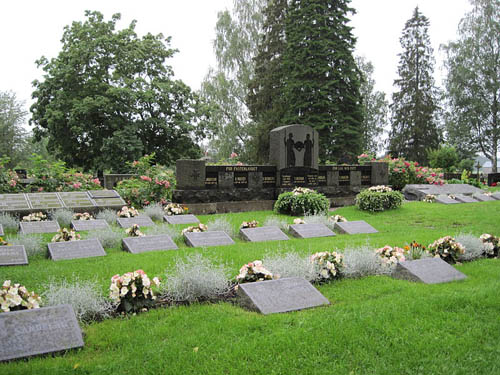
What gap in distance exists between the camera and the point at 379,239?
7.87m

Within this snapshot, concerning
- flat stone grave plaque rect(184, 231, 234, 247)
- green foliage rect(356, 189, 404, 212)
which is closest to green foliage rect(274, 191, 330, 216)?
green foliage rect(356, 189, 404, 212)

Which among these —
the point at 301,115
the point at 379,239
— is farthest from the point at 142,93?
the point at 379,239

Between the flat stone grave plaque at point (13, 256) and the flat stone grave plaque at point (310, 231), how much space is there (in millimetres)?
4855

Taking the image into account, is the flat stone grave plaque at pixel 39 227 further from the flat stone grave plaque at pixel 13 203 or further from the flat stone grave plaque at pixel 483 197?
the flat stone grave plaque at pixel 483 197

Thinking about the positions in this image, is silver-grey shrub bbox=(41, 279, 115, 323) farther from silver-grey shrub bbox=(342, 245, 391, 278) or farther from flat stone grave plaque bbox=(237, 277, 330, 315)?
silver-grey shrub bbox=(342, 245, 391, 278)

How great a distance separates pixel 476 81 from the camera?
113 ft

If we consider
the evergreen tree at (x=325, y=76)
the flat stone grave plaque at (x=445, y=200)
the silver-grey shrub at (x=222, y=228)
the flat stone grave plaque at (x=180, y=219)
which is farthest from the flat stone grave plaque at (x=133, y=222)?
the evergreen tree at (x=325, y=76)

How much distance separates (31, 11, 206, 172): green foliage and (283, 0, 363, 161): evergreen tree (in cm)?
671

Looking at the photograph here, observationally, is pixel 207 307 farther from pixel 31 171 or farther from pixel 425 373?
pixel 31 171

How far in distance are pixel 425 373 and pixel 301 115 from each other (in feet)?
84.0

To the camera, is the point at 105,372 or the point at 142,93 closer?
the point at 105,372

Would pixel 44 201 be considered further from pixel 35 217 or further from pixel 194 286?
pixel 194 286

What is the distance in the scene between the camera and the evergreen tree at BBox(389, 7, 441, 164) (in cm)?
3481

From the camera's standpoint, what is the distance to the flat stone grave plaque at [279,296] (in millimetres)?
4074
